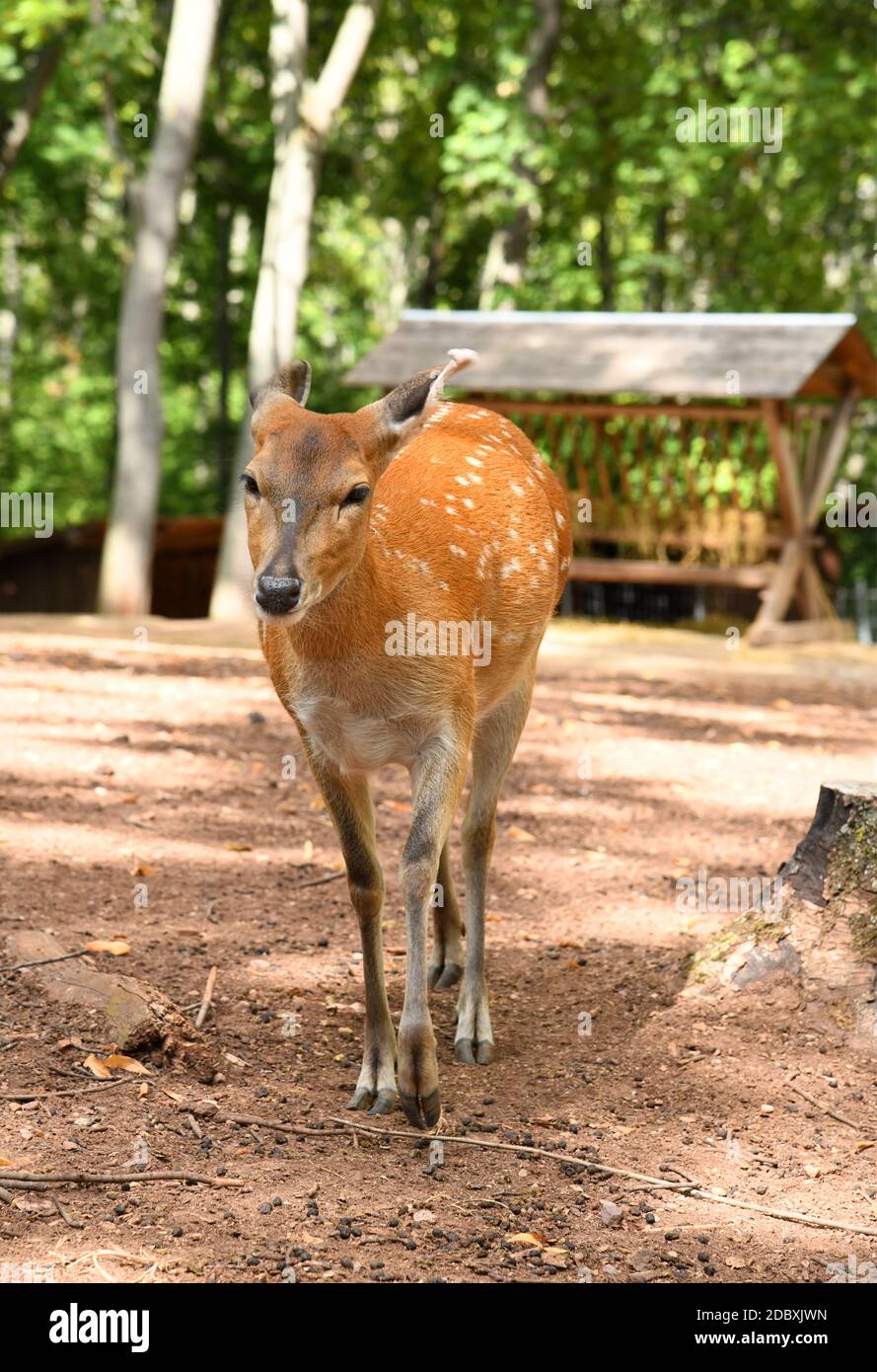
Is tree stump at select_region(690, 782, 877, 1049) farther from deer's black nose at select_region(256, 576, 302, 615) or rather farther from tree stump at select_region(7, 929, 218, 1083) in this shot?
deer's black nose at select_region(256, 576, 302, 615)

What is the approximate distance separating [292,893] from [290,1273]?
9.06ft

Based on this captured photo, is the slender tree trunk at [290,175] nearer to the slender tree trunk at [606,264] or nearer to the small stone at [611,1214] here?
the slender tree trunk at [606,264]

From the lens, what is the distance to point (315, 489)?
391cm

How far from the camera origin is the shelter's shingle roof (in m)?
15.5

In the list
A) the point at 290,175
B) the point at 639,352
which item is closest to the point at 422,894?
the point at 639,352

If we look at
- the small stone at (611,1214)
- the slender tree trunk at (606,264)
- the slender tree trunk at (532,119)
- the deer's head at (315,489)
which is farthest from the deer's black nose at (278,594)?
the slender tree trunk at (606,264)

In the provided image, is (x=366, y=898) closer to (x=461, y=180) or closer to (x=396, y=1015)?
(x=396, y=1015)

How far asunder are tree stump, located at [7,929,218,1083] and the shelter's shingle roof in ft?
38.3

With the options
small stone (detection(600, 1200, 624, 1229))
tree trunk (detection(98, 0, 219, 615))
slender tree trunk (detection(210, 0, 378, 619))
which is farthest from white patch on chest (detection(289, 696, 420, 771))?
tree trunk (detection(98, 0, 219, 615))

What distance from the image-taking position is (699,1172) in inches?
157

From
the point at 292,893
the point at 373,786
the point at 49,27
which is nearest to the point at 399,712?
the point at 292,893

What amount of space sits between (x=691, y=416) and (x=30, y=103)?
852cm

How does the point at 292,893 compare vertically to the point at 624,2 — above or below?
below
